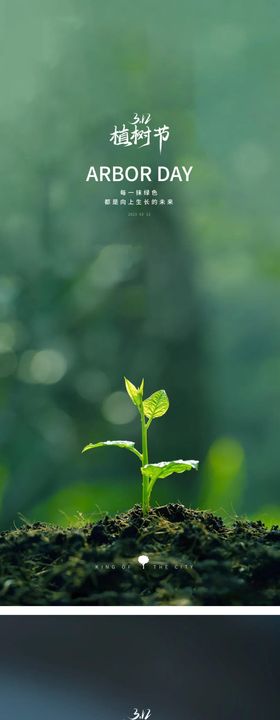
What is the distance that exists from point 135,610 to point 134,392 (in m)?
0.35

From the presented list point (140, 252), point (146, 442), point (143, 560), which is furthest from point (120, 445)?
point (140, 252)

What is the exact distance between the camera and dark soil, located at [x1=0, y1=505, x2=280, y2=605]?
1.00m

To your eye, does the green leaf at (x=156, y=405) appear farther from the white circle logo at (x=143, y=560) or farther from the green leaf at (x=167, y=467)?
the white circle logo at (x=143, y=560)

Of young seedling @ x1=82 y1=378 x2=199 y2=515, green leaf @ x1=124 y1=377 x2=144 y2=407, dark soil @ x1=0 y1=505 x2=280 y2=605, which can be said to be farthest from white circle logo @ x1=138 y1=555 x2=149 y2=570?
green leaf @ x1=124 y1=377 x2=144 y2=407

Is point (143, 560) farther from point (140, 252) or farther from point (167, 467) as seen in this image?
point (140, 252)

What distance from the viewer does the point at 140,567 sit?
40.5 inches

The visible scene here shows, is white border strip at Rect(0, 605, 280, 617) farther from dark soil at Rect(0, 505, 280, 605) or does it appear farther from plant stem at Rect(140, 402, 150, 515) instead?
plant stem at Rect(140, 402, 150, 515)

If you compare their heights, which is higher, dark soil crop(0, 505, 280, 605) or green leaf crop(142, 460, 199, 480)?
green leaf crop(142, 460, 199, 480)

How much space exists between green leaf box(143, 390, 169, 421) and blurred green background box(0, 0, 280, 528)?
0.01 m

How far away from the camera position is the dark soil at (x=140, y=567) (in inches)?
39.3

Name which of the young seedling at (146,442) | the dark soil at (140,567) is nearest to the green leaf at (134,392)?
the young seedling at (146,442)

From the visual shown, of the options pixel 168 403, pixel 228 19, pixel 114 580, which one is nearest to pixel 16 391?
pixel 168 403

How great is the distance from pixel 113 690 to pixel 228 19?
0.96 metres

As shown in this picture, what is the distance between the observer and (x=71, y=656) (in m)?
0.90
